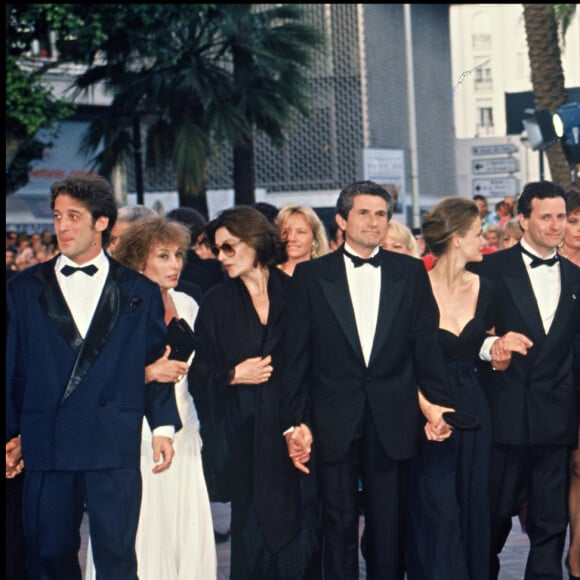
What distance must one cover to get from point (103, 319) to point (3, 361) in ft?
1.41

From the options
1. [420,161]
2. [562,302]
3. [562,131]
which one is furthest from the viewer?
[420,161]

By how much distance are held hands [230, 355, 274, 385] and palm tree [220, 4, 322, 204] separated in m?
15.6

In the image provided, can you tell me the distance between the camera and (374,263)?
6297 mm

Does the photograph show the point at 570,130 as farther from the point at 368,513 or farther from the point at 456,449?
the point at 368,513

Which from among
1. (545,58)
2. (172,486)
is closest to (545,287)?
(172,486)

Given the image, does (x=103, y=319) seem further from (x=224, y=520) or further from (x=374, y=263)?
(x=224, y=520)

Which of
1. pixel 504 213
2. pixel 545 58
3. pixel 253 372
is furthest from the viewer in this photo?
pixel 545 58

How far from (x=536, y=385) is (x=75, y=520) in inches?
98.0

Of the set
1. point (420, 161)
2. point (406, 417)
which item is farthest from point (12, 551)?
point (420, 161)

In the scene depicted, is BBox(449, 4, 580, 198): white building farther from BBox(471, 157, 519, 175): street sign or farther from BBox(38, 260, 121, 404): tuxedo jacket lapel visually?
BBox(38, 260, 121, 404): tuxedo jacket lapel

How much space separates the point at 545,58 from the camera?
17953 mm

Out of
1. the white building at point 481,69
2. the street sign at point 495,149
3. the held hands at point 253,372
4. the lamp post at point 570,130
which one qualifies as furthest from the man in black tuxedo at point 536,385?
the white building at point 481,69

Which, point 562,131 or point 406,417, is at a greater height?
point 562,131

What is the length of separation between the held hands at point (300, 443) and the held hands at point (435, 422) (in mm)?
533
